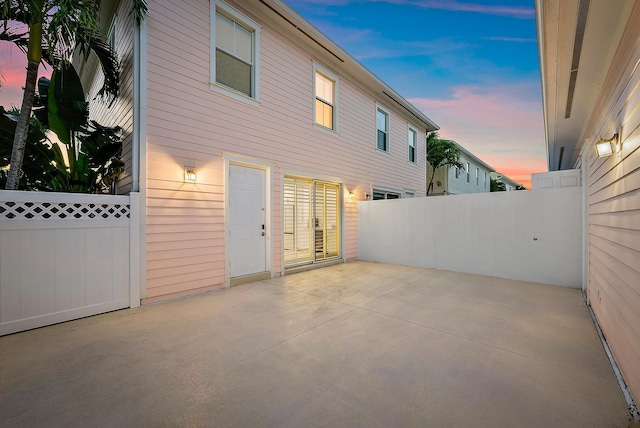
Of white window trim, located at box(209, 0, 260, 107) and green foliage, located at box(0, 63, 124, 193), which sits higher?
white window trim, located at box(209, 0, 260, 107)

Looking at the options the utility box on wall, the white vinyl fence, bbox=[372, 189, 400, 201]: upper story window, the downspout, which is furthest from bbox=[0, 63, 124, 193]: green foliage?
the utility box on wall

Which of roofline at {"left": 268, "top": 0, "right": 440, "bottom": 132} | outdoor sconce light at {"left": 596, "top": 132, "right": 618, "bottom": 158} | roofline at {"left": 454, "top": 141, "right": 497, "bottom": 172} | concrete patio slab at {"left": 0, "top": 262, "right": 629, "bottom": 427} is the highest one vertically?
roofline at {"left": 268, "top": 0, "right": 440, "bottom": 132}

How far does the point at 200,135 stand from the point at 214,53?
1.58 m

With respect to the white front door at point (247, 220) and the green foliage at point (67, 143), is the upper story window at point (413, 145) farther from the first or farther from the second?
the green foliage at point (67, 143)

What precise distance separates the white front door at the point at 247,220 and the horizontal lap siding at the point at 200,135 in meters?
0.24

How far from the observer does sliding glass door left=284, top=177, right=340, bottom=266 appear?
6.69 m

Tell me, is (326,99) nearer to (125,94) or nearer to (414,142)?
(125,94)

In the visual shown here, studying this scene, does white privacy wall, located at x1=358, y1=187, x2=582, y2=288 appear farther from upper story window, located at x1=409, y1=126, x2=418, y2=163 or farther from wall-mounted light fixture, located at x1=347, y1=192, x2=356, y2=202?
upper story window, located at x1=409, y1=126, x2=418, y2=163

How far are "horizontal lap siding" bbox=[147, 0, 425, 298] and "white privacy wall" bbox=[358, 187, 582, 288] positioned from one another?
2829mm

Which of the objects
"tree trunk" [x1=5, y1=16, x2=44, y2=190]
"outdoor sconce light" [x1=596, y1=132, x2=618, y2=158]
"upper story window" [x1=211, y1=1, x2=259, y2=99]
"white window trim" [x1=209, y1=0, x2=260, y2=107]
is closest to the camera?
"outdoor sconce light" [x1=596, y1=132, x2=618, y2=158]

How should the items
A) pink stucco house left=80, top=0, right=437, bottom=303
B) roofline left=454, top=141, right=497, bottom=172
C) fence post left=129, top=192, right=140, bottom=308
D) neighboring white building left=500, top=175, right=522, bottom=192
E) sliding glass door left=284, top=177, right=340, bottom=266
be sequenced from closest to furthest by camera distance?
fence post left=129, top=192, right=140, bottom=308
pink stucco house left=80, top=0, right=437, bottom=303
sliding glass door left=284, top=177, right=340, bottom=266
roofline left=454, top=141, right=497, bottom=172
neighboring white building left=500, top=175, right=522, bottom=192

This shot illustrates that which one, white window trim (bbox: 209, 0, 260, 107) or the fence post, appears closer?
the fence post

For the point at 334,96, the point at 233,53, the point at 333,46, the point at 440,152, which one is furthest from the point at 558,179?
the point at 440,152

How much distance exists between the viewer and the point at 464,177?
692 inches
